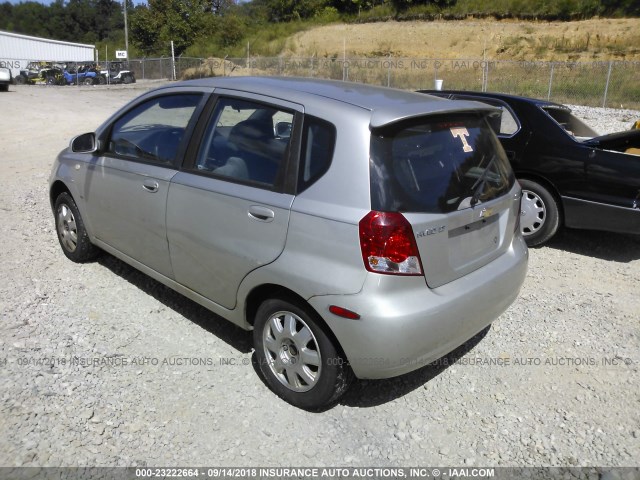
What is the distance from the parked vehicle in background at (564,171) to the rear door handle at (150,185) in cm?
322

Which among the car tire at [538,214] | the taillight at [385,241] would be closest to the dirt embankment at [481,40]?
the car tire at [538,214]

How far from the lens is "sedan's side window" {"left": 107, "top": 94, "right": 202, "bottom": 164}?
12.4ft

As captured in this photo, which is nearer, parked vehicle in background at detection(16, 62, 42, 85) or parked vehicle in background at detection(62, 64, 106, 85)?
parked vehicle in background at detection(62, 64, 106, 85)

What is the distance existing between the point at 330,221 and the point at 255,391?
1.29 meters

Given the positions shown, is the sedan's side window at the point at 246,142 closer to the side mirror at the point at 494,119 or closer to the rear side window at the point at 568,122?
the side mirror at the point at 494,119

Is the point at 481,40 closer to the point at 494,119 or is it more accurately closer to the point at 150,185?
the point at 494,119

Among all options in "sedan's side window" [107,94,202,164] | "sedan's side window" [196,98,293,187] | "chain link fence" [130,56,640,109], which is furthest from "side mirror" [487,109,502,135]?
"chain link fence" [130,56,640,109]

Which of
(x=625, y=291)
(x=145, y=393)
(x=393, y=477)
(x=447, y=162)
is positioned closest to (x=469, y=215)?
(x=447, y=162)

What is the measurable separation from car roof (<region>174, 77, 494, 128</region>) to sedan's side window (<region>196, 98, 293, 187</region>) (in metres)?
0.12

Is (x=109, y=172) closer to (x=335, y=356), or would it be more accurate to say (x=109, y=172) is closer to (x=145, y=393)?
(x=145, y=393)

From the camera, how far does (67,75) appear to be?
40.4 meters

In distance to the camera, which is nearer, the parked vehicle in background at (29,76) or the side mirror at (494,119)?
the side mirror at (494,119)

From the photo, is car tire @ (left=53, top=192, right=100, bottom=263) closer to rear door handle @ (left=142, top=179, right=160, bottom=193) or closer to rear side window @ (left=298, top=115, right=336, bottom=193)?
rear door handle @ (left=142, top=179, right=160, bottom=193)

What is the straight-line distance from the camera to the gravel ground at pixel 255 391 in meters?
2.88
